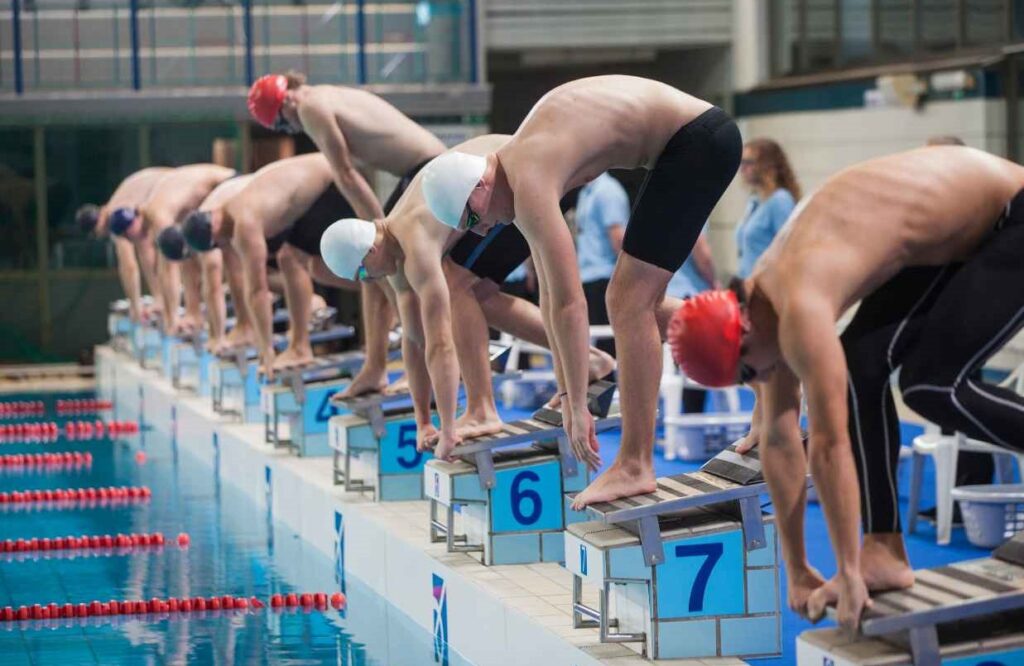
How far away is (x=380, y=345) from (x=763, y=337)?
391 cm

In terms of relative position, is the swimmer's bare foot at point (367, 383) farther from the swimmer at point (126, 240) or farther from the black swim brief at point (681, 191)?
the swimmer at point (126, 240)

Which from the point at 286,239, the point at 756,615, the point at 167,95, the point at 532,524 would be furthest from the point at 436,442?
the point at 167,95

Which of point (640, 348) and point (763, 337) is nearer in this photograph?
point (763, 337)

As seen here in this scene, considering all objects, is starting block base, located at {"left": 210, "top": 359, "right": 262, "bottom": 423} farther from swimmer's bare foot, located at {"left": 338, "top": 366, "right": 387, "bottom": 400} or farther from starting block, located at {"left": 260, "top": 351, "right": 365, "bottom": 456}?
swimmer's bare foot, located at {"left": 338, "top": 366, "right": 387, "bottom": 400}

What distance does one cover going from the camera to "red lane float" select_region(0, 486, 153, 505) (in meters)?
8.20

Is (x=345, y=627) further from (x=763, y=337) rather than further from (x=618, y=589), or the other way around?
(x=763, y=337)

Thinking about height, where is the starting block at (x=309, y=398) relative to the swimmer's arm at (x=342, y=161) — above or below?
below

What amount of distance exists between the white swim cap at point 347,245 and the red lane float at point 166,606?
3.80 ft

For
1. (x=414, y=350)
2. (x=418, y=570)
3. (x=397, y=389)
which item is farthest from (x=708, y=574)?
(x=397, y=389)

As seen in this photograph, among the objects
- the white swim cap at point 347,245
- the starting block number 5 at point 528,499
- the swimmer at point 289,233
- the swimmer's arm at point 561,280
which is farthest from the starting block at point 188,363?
the swimmer's arm at point 561,280

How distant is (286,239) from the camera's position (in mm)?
8461

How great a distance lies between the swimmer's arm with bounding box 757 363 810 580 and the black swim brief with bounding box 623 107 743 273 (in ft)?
3.62

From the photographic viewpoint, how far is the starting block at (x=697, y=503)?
13.5 feet

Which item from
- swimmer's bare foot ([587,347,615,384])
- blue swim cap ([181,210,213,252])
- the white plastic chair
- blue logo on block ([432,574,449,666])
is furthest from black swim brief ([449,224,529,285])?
blue swim cap ([181,210,213,252])
